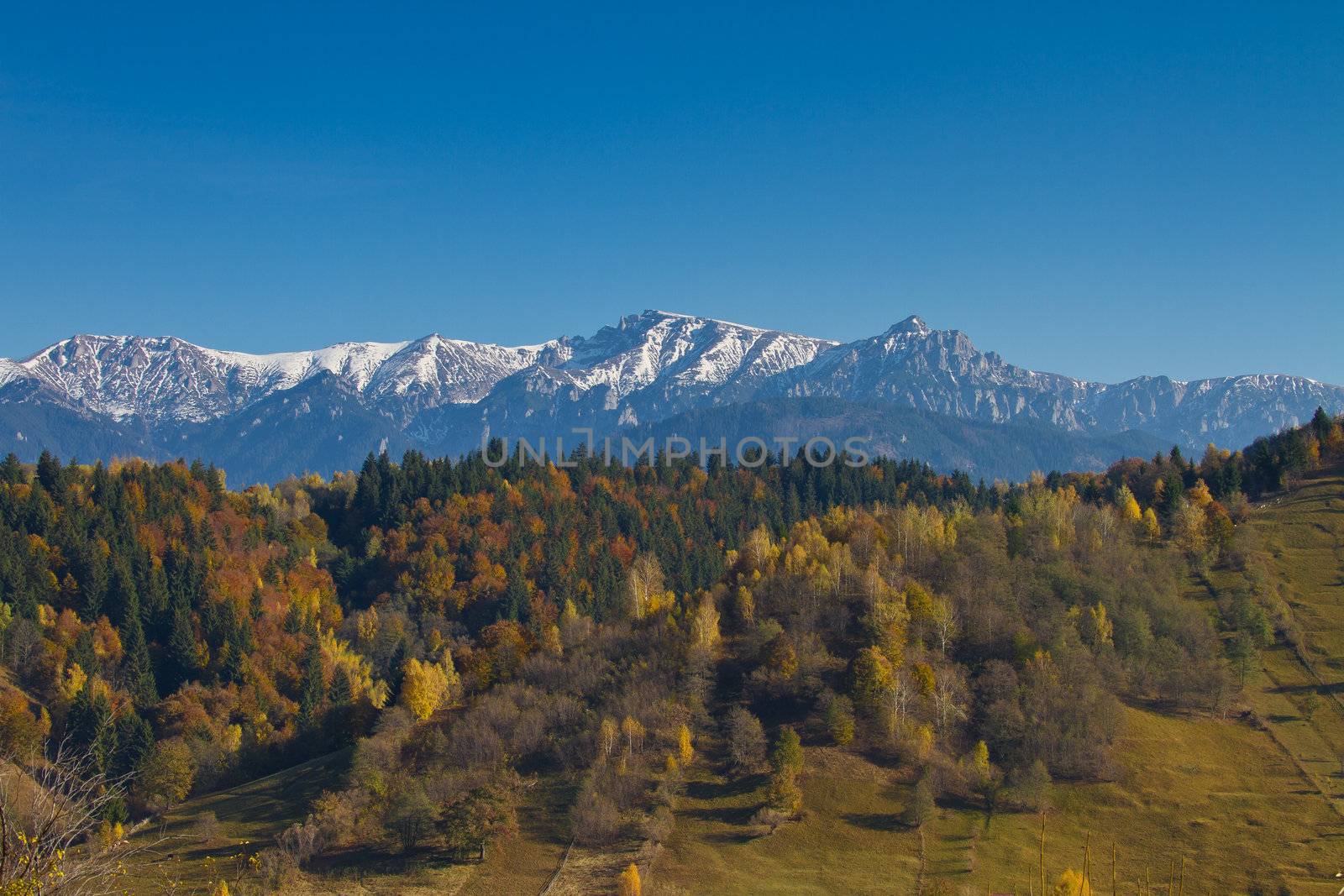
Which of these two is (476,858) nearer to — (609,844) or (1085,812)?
(609,844)

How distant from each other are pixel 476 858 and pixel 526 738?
780 inches

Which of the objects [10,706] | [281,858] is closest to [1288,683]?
[281,858]

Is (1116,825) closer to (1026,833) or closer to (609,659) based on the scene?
(1026,833)

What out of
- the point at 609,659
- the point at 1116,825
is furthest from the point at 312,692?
the point at 1116,825

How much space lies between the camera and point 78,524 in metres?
177

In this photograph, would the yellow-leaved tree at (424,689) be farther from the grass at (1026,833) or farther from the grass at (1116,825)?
the grass at (1116,825)

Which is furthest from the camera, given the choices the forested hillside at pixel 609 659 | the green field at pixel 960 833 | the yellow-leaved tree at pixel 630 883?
the forested hillside at pixel 609 659

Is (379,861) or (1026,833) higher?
(1026,833)

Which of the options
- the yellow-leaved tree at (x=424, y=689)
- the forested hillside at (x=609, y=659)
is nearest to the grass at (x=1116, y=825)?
the forested hillside at (x=609, y=659)

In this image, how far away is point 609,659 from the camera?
12606cm

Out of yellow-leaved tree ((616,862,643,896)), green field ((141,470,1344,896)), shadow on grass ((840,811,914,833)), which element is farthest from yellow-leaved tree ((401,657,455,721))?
shadow on grass ((840,811,914,833))

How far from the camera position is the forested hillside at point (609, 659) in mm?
97125

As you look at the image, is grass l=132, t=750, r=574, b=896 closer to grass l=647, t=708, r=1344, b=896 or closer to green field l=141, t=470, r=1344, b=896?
green field l=141, t=470, r=1344, b=896

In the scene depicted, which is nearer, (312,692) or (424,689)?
(424,689)
